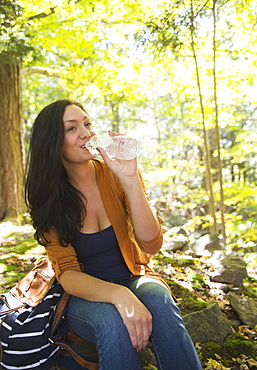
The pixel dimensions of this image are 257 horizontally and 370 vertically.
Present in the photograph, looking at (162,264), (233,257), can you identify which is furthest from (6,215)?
(233,257)

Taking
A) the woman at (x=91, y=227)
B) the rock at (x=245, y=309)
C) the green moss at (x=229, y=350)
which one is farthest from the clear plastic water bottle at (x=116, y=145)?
the rock at (x=245, y=309)

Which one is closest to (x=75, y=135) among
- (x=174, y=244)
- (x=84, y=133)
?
(x=84, y=133)

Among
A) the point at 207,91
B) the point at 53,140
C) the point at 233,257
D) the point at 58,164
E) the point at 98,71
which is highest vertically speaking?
the point at 98,71

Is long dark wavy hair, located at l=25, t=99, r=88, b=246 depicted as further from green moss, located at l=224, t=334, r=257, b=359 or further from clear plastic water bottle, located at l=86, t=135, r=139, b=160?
green moss, located at l=224, t=334, r=257, b=359

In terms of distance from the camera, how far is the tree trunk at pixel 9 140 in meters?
6.25

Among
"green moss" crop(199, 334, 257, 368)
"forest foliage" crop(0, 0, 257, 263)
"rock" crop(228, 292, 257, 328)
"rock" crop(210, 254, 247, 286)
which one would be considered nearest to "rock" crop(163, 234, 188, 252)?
"forest foliage" crop(0, 0, 257, 263)

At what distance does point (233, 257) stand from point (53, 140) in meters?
2.77

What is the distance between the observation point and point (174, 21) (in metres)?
4.08

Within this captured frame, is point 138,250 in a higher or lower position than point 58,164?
lower

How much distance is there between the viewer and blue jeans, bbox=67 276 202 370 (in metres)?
1.41

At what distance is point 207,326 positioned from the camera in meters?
2.42

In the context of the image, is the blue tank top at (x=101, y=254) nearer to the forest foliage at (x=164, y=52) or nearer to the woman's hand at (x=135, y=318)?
the woman's hand at (x=135, y=318)

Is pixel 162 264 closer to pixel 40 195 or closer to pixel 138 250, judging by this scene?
pixel 138 250

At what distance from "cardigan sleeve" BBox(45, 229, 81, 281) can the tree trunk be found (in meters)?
4.63
